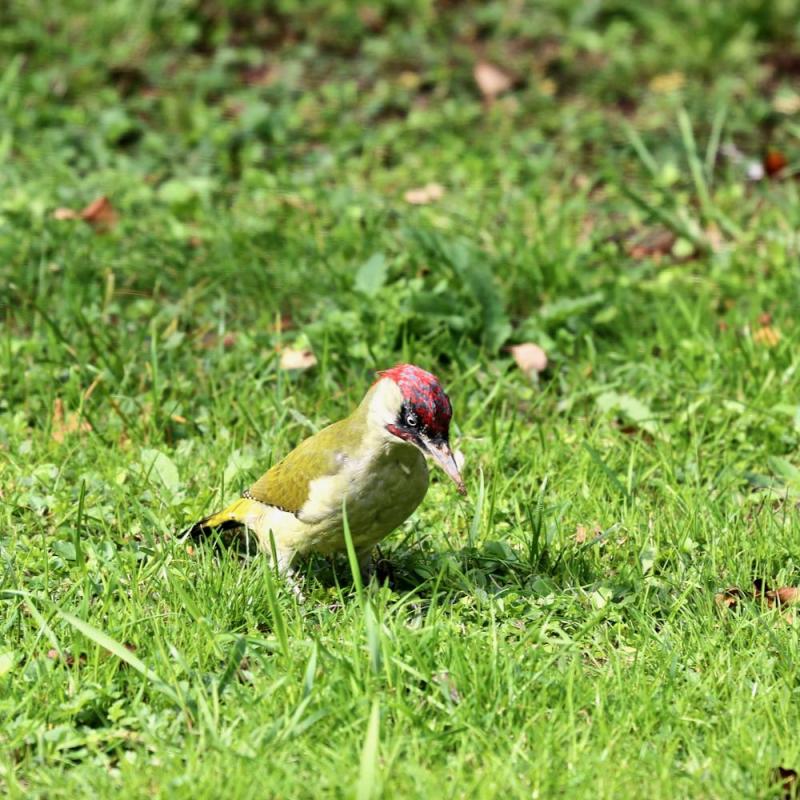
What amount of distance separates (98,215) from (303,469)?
97.2 inches

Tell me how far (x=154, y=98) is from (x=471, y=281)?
2650 mm

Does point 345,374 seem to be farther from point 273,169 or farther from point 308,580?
point 273,169

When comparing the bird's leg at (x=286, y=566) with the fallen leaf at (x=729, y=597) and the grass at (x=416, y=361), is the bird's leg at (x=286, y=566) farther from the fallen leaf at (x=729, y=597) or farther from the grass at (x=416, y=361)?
the fallen leaf at (x=729, y=597)

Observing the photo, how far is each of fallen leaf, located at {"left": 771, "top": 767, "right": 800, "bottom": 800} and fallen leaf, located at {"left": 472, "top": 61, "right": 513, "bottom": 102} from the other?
483 centimetres

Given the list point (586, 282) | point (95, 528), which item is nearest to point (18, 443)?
point (95, 528)

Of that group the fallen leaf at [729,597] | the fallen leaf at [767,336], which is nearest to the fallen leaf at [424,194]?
the fallen leaf at [767,336]

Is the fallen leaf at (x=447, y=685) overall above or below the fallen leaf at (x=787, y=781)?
above

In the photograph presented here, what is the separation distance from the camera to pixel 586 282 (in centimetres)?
562

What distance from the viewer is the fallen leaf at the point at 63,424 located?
4.79m

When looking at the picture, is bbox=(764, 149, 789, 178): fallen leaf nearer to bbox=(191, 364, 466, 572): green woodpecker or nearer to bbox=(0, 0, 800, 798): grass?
bbox=(0, 0, 800, 798): grass

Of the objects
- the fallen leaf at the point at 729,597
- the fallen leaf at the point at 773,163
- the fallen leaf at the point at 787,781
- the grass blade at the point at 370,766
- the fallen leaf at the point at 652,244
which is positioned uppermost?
the grass blade at the point at 370,766

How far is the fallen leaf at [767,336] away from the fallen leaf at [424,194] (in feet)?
5.75

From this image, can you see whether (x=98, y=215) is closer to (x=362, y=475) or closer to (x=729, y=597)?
(x=362, y=475)

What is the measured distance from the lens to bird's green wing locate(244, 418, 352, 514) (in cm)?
390
